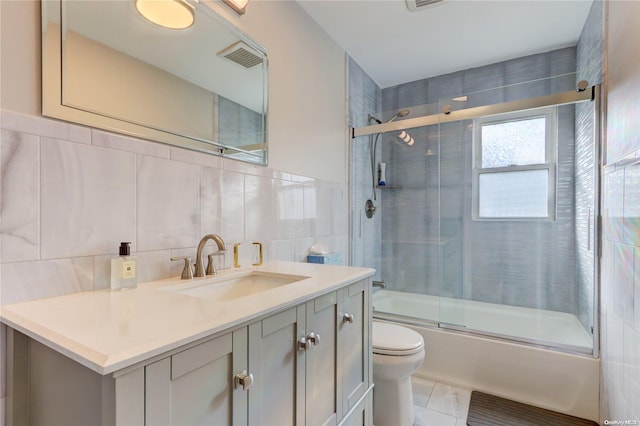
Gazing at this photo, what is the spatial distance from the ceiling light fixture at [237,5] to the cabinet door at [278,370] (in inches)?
55.0

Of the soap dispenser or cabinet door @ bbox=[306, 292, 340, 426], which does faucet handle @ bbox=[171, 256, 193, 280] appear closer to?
the soap dispenser

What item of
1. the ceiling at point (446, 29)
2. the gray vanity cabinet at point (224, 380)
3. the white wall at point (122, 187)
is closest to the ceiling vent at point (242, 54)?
the white wall at point (122, 187)

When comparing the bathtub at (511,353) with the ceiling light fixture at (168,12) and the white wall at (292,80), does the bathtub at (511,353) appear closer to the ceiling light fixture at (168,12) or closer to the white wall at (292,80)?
the white wall at (292,80)

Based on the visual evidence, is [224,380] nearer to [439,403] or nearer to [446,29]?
[439,403]

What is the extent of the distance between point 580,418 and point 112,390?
2.35 meters

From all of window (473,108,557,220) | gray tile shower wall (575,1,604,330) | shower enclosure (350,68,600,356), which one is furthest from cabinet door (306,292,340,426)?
window (473,108,557,220)

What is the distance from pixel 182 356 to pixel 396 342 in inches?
50.8

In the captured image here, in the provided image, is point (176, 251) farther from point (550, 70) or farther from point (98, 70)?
point (550, 70)

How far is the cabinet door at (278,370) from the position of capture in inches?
30.9

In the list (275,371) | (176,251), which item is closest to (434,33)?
(176,251)

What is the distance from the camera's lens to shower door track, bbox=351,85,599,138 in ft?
6.40

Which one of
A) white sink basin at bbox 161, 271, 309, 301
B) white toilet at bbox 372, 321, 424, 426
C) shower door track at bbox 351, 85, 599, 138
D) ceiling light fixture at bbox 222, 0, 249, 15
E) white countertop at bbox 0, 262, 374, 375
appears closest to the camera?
white countertop at bbox 0, 262, 374, 375

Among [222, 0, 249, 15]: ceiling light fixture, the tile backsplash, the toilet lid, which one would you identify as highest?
[222, 0, 249, 15]: ceiling light fixture

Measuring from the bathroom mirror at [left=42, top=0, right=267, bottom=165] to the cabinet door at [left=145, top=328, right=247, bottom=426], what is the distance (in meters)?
0.80
